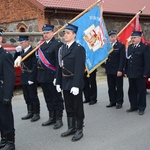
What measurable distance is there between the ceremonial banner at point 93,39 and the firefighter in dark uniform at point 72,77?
135 centimetres

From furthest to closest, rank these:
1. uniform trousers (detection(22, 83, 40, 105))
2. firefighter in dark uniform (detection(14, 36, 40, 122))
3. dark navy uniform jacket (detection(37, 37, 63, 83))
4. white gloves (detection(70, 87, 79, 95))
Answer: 1. uniform trousers (detection(22, 83, 40, 105))
2. firefighter in dark uniform (detection(14, 36, 40, 122))
3. dark navy uniform jacket (detection(37, 37, 63, 83))
4. white gloves (detection(70, 87, 79, 95))

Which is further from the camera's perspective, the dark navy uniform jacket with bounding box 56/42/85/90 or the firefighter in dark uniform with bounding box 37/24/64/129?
the firefighter in dark uniform with bounding box 37/24/64/129

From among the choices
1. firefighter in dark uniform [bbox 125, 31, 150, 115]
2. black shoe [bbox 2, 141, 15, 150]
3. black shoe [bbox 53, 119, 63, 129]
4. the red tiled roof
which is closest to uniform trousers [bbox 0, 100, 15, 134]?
black shoe [bbox 2, 141, 15, 150]

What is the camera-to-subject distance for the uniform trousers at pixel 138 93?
6102 mm

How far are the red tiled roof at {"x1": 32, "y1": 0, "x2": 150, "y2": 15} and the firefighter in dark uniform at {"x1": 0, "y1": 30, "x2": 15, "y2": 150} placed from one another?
8.72m

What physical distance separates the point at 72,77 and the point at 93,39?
1.76 metres

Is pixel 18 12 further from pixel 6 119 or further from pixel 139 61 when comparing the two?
pixel 6 119

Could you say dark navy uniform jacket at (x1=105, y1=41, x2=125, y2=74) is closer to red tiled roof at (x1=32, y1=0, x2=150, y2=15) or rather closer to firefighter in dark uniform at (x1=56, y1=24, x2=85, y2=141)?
firefighter in dark uniform at (x1=56, y1=24, x2=85, y2=141)

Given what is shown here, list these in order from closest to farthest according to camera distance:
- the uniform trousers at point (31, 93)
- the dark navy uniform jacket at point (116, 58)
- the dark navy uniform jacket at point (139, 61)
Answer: the uniform trousers at point (31, 93) < the dark navy uniform jacket at point (139, 61) < the dark navy uniform jacket at point (116, 58)

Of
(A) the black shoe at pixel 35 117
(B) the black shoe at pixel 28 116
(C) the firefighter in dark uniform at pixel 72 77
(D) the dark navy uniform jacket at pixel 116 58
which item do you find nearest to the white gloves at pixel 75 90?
(C) the firefighter in dark uniform at pixel 72 77

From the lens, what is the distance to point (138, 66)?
237 inches

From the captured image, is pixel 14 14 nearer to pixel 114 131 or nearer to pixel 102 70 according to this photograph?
pixel 102 70

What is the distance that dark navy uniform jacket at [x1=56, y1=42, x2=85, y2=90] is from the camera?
445cm

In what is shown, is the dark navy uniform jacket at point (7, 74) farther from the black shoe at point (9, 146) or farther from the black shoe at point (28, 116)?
the black shoe at point (28, 116)
